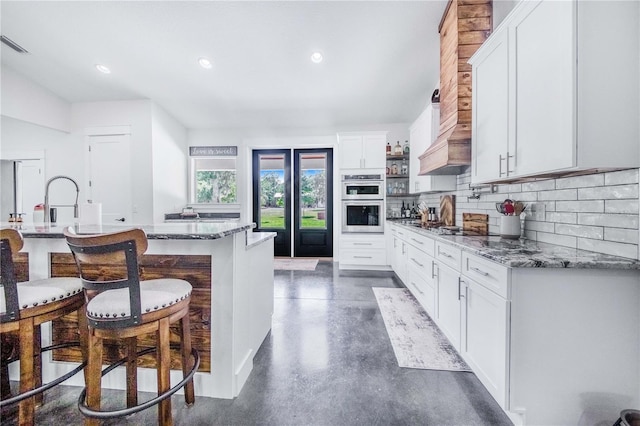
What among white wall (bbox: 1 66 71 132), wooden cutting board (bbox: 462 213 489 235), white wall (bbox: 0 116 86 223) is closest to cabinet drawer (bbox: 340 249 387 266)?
wooden cutting board (bbox: 462 213 489 235)

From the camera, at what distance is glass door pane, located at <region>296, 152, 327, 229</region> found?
5.59m

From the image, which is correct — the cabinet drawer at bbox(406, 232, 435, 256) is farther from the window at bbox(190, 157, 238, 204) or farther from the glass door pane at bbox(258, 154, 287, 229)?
the window at bbox(190, 157, 238, 204)

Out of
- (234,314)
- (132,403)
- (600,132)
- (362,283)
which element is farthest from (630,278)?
(362,283)

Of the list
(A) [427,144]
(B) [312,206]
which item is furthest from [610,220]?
(B) [312,206]

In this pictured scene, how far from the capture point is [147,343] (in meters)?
1.62

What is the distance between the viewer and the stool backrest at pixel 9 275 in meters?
1.12

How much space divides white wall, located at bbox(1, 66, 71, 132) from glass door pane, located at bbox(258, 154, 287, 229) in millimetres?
3247

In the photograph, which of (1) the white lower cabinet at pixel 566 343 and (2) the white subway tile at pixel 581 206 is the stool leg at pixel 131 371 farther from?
(2) the white subway tile at pixel 581 206

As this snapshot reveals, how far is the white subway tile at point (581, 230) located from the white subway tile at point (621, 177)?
255 millimetres

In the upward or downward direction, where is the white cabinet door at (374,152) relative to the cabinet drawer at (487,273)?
upward

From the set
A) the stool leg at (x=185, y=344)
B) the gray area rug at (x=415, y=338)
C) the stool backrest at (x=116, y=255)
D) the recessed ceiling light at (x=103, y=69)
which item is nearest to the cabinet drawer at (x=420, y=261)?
the gray area rug at (x=415, y=338)

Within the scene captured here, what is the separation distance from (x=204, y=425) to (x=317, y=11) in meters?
3.46

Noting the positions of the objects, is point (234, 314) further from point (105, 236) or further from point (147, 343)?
point (105, 236)

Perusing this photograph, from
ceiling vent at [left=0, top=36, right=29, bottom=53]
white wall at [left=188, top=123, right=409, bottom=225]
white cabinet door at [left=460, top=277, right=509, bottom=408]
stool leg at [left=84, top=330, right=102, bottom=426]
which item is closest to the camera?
stool leg at [left=84, top=330, right=102, bottom=426]
